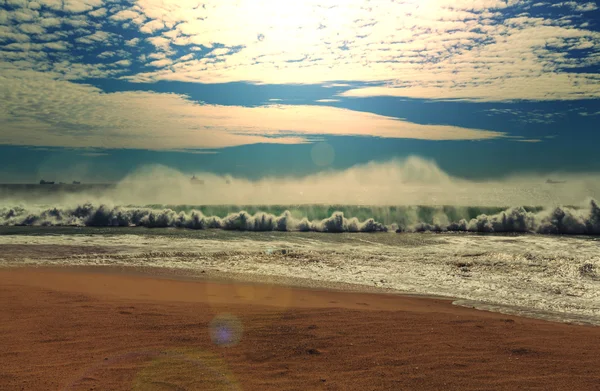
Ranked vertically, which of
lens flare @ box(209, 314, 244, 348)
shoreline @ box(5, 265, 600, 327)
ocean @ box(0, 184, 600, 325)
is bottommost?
ocean @ box(0, 184, 600, 325)

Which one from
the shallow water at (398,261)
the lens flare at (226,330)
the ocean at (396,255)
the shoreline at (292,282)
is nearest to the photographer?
the lens flare at (226,330)

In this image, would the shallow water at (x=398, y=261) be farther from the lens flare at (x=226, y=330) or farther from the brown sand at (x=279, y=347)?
the lens flare at (x=226, y=330)

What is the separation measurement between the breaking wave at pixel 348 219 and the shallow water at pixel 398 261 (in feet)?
→ 26.3

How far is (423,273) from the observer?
13.9 meters

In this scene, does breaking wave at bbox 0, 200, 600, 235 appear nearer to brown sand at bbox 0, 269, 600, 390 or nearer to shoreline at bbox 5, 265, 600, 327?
shoreline at bbox 5, 265, 600, 327

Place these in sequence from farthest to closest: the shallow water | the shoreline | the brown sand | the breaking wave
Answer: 1. the breaking wave
2. the shallow water
3. the shoreline
4. the brown sand

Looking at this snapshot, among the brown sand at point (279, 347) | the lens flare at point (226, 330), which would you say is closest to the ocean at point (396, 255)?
the brown sand at point (279, 347)

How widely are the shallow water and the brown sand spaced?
2449mm

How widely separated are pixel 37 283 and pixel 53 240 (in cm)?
1237

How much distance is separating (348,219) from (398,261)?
17617 millimetres

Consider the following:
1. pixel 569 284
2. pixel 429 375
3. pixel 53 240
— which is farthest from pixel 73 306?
pixel 53 240

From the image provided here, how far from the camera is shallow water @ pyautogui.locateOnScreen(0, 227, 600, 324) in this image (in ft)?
35.3

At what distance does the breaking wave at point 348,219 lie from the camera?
3181 centimetres

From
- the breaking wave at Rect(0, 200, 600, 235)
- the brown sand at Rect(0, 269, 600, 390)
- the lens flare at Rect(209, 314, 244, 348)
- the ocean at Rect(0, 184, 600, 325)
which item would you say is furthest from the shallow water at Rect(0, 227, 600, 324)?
the breaking wave at Rect(0, 200, 600, 235)
